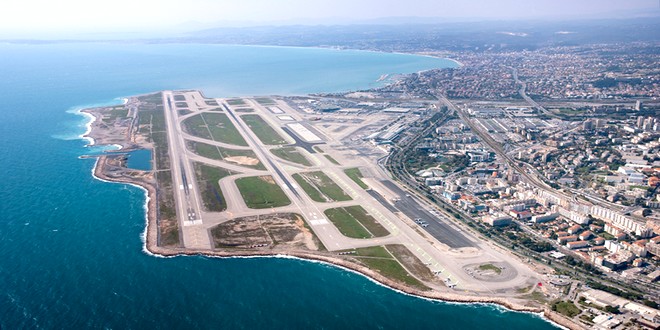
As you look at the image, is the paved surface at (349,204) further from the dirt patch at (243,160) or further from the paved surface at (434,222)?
the dirt patch at (243,160)

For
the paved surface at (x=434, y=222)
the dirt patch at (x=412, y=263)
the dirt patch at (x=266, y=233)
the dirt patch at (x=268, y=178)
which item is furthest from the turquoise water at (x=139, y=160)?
the dirt patch at (x=412, y=263)

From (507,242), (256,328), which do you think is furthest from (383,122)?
(256,328)

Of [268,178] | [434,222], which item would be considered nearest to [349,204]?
[434,222]

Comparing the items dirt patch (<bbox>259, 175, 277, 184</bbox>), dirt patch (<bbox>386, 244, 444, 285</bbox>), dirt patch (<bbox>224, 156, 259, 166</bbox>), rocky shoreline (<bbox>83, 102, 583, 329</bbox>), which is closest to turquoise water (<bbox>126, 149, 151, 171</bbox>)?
rocky shoreline (<bbox>83, 102, 583, 329</bbox>)

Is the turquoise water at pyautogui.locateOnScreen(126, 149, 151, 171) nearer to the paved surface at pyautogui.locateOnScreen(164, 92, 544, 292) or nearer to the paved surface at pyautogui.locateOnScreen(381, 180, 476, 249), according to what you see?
the paved surface at pyautogui.locateOnScreen(164, 92, 544, 292)

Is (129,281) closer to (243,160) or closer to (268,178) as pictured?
(268,178)

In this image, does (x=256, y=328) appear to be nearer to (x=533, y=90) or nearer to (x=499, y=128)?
(x=499, y=128)

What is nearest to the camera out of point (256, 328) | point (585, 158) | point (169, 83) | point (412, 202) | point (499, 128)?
point (256, 328)
